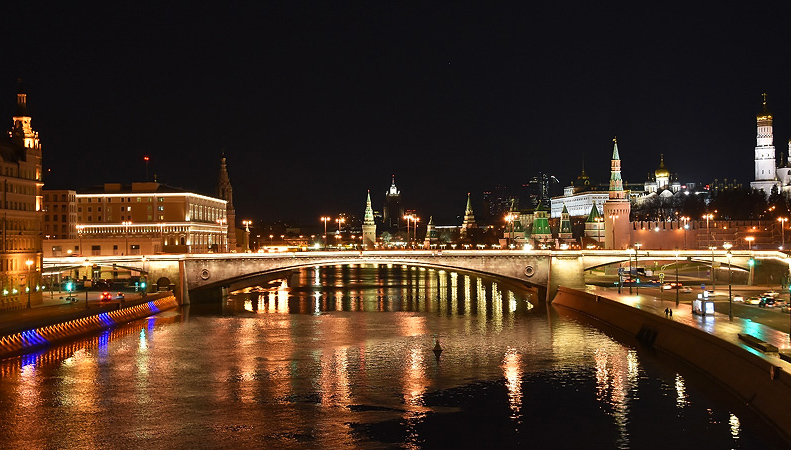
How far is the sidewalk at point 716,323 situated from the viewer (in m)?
45.4

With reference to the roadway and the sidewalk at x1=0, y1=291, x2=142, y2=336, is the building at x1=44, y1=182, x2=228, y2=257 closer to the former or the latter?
the sidewalk at x1=0, y1=291, x2=142, y2=336

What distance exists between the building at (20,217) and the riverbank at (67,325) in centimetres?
600

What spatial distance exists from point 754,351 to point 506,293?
224ft

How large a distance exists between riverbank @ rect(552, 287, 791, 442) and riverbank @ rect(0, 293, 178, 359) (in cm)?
3717

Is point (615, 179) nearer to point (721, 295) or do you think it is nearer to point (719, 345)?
point (721, 295)

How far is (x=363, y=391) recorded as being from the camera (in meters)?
45.2

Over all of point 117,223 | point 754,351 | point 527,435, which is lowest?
point 527,435

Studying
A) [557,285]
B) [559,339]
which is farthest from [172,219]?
[559,339]

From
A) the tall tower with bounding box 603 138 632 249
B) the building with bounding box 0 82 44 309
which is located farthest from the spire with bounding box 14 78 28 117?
the tall tower with bounding box 603 138 632 249

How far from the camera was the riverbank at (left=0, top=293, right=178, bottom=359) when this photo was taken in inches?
2117

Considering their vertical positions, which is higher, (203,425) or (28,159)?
(28,159)

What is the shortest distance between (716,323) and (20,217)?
52.2m

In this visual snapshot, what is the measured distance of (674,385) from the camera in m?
45.2

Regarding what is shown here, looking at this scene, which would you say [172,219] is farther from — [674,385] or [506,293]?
[674,385]
